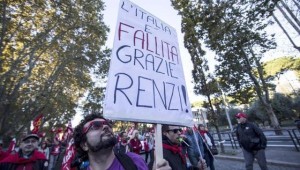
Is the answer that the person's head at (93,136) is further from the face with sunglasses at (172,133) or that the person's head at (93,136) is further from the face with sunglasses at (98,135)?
the face with sunglasses at (172,133)

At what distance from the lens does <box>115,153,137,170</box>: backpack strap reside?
7.14 ft

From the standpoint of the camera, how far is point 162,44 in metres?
2.66

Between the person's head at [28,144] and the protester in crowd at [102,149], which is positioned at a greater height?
the person's head at [28,144]

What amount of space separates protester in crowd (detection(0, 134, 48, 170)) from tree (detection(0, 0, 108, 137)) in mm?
7677

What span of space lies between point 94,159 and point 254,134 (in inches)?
181

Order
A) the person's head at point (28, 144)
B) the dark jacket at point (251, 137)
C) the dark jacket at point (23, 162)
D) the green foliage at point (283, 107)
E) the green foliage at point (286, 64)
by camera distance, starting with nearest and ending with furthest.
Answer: the dark jacket at point (23, 162) < the person's head at point (28, 144) < the dark jacket at point (251, 137) < the green foliage at point (286, 64) < the green foliage at point (283, 107)

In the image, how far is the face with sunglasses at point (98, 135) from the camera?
2.32 metres

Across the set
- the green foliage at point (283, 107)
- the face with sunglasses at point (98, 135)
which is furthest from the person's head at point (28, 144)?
the green foliage at point (283, 107)

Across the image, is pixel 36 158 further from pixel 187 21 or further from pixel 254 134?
pixel 187 21

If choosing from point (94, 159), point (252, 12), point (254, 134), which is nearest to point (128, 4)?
point (94, 159)

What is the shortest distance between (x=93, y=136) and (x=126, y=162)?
1.50 ft

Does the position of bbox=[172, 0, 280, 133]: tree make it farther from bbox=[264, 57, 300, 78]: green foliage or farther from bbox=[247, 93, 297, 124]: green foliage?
bbox=[247, 93, 297, 124]: green foliage

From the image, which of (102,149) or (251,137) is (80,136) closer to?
(102,149)

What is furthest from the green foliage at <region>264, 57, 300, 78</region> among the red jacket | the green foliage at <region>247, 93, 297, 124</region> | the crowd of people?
the green foliage at <region>247, 93, 297, 124</region>
